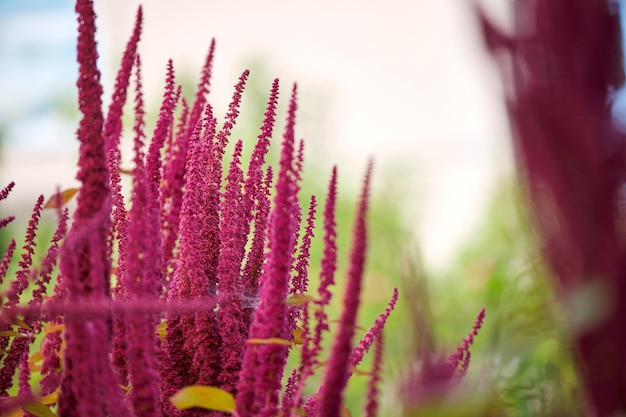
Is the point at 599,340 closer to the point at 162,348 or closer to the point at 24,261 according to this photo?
the point at 162,348

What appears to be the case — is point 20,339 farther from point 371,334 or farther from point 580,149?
point 580,149

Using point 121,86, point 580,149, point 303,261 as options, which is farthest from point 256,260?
point 580,149

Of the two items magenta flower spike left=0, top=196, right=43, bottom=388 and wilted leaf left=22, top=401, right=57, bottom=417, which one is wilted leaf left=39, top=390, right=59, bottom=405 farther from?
magenta flower spike left=0, top=196, right=43, bottom=388

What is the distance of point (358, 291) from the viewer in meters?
0.45

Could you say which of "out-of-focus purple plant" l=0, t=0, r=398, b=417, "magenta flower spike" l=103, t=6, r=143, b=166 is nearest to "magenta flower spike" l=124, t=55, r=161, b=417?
"out-of-focus purple plant" l=0, t=0, r=398, b=417

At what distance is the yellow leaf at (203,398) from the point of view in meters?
0.50

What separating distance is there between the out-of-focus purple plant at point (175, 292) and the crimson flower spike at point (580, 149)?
116mm

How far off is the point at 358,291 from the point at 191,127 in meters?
0.42

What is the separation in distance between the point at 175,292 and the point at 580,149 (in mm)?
397

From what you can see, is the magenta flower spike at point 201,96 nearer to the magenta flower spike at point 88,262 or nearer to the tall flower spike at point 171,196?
the tall flower spike at point 171,196

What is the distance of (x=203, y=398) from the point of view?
0.51 m

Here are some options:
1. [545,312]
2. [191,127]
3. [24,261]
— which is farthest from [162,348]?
[545,312]

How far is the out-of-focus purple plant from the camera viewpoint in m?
0.48

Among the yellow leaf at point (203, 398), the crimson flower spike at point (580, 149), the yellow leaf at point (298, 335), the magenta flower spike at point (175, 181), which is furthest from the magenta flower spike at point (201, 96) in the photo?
the crimson flower spike at point (580, 149)
